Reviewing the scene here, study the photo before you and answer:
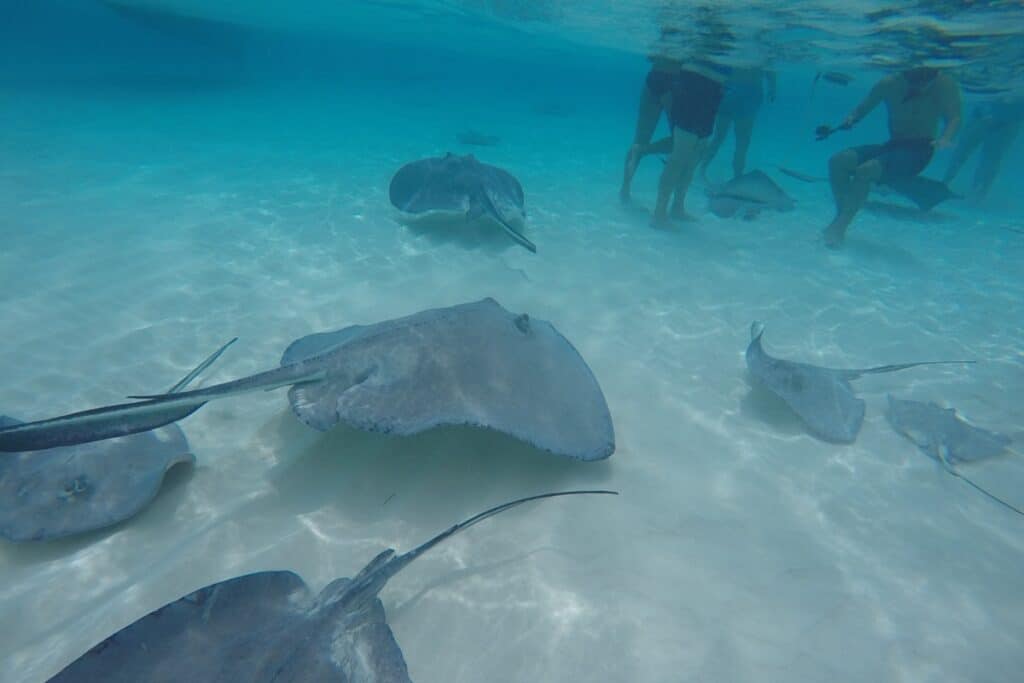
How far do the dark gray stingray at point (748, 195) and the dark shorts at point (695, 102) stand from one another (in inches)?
94.1

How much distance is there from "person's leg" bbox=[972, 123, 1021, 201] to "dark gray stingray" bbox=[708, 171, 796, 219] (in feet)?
34.0

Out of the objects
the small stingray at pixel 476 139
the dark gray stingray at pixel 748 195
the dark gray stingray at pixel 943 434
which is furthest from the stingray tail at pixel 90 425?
the small stingray at pixel 476 139

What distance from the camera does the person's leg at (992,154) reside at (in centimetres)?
1681

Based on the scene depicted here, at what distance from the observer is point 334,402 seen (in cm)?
356

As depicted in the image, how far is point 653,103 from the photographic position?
37.6 ft

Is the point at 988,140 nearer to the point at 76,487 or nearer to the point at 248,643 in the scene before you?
the point at 248,643

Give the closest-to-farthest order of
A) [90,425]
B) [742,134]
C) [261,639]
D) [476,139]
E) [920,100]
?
[90,425] → [261,639] → [920,100] → [742,134] → [476,139]

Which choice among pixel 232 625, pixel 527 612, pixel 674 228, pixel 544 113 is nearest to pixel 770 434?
pixel 527 612

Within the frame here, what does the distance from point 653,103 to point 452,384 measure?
10.3m

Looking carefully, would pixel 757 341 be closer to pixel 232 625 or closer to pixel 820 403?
pixel 820 403

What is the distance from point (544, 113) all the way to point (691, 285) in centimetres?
2965

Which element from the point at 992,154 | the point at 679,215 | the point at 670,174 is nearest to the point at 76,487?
the point at 670,174

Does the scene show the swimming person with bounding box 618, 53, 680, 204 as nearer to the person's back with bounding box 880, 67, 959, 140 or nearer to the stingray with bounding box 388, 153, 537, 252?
the stingray with bounding box 388, 153, 537, 252

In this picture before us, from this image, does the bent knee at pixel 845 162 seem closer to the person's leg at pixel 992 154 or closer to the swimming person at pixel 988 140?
the swimming person at pixel 988 140
